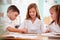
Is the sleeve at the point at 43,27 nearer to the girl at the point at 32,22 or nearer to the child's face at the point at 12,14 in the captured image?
the girl at the point at 32,22

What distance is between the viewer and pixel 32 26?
104 centimetres

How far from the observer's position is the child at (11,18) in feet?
3.43

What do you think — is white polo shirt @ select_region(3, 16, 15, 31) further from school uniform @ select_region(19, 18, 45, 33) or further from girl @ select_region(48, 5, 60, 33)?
girl @ select_region(48, 5, 60, 33)

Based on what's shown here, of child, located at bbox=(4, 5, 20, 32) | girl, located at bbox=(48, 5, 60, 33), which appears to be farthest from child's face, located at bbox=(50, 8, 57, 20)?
child, located at bbox=(4, 5, 20, 32)

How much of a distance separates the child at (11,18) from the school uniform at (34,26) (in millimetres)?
72

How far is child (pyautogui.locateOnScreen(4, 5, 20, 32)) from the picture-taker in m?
1.05

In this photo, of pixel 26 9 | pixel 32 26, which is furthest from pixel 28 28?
pixel 26 9

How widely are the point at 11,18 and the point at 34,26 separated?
0.19 metres

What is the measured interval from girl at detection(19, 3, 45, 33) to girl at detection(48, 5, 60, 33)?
8 centimetres

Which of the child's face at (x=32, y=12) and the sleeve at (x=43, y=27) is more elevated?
the child's face at (x=32, y=12)

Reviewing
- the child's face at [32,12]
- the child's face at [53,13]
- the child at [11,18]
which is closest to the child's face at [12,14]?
the child at [11,18]

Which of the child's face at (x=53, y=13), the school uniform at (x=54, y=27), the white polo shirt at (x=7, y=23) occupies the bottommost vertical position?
the school uniform at (x=54, y=27)

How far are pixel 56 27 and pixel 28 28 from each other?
22 centimetres

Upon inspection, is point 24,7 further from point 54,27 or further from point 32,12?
point 54,27
